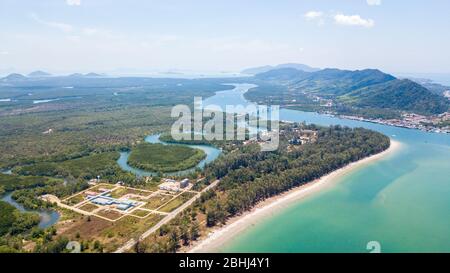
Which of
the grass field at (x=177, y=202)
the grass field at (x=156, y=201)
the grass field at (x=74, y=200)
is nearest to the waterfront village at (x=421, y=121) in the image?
the grass field at (x=177, y=202)

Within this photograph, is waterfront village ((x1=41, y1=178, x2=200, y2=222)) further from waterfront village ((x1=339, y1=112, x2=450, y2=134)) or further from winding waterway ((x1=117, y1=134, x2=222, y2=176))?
waterfront village ((x1=339, y1=112, x2=450, y2=134))

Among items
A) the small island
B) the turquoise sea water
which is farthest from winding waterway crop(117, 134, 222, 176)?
the turquoise sea water

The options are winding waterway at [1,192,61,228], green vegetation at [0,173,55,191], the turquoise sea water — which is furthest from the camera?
green vegetation at [0,173,55,191]

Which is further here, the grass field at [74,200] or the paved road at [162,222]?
the grass field at [74,200]

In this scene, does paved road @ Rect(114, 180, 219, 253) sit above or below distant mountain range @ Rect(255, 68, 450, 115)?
below

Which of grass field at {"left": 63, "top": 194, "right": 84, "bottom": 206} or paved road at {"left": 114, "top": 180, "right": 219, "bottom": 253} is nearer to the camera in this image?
paved road at {"left": 114, "top": 180, "right": 219, "bottom": 253}

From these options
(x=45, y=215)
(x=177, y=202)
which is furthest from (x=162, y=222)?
(x=45, y=215)

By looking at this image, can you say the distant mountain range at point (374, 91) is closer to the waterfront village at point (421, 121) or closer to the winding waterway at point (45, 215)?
the waterfront village at point (421, 121)

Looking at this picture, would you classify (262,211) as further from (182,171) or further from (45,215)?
(45,215)
